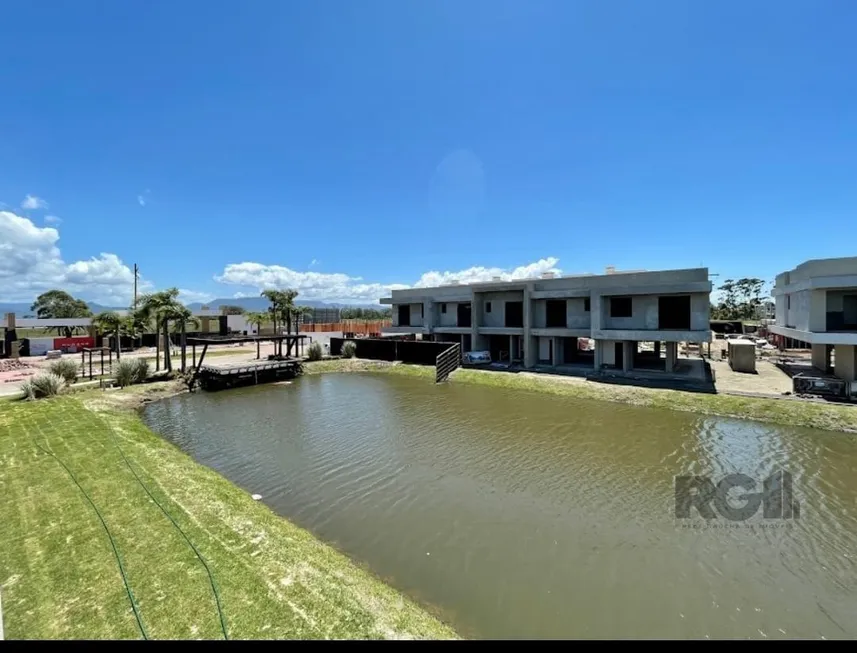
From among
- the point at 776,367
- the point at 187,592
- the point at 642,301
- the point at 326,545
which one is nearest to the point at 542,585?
the point at 326,545

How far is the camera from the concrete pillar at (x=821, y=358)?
26000mm

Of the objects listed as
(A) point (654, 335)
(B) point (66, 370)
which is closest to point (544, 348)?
(A) point (654, 335)

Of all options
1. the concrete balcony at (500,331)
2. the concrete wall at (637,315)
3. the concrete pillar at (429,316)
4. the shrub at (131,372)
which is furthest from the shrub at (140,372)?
the concrete wall at (637,315)

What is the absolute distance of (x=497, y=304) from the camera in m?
35.2

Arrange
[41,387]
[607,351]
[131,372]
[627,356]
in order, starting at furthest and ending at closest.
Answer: [607,351], [627,356], [131,372], [41,387]

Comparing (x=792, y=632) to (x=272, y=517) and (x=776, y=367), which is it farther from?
(x=776, y=367)

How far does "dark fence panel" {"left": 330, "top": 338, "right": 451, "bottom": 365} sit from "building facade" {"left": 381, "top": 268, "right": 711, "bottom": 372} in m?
2.94

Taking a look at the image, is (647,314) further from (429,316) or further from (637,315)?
(429,316)

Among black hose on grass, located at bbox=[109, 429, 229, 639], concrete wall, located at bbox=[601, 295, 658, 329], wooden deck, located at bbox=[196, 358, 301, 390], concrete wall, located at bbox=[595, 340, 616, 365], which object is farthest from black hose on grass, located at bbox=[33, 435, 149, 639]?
concrete wall, located at bbox=[601, 295, 658, 329]

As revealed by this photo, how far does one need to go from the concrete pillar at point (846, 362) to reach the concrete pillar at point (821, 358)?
13.2 feet

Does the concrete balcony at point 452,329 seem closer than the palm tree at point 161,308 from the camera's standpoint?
No

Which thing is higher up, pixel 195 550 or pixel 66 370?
pixel 66 370

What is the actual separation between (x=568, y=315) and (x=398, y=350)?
48.6 feet

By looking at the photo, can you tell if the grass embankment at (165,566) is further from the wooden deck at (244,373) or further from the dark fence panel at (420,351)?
the dark fence panel at (420,351)
